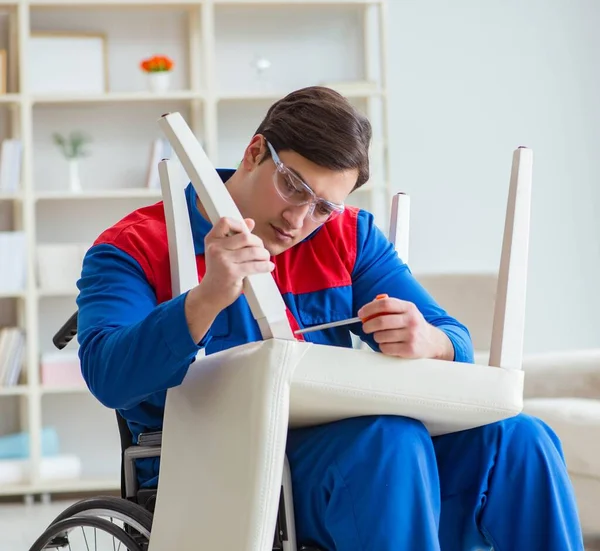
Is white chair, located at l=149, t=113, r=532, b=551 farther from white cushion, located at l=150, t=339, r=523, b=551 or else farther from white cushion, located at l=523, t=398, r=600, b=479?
white cushion, located at l=523, t=398, r=600, b=479

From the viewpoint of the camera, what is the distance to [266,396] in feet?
3.74

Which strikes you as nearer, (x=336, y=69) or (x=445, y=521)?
(x=445, y=521)

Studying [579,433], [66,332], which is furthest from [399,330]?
[579,433]

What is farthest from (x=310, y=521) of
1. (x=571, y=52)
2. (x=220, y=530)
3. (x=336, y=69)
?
(x=571, y=52)

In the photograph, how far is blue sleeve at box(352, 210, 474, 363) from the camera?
162 cm

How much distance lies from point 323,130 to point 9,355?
9.24 feet

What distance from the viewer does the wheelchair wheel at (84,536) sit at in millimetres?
1407

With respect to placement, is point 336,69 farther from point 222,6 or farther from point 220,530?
point 220,530

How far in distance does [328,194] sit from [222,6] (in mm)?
2866

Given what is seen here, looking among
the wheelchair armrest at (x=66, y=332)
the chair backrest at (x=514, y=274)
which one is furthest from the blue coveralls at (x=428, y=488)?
the wheelchair armrest at (x=66, y=332)

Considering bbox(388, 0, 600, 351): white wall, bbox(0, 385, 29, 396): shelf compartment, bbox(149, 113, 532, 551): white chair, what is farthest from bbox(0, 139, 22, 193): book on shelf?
bbox(149, 113, 532, 551): white chair

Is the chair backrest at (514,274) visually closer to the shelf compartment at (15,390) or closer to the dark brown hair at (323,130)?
the dark brown hair at (323,130)

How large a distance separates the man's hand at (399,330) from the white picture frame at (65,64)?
3002mm

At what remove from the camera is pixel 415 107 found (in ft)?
14.3
